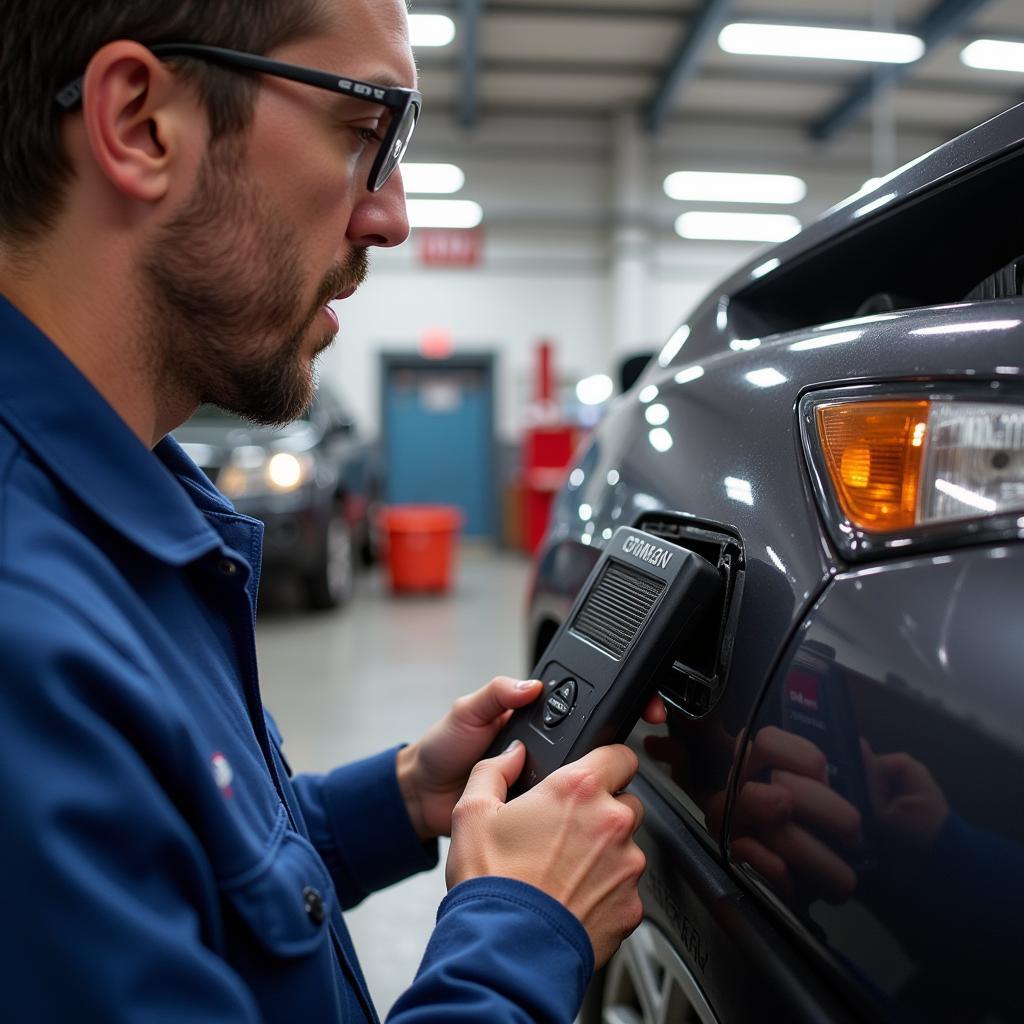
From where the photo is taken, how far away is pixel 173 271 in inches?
26.7

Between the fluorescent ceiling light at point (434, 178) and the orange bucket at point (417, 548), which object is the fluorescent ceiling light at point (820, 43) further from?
the orange bucket at point (417, 548)

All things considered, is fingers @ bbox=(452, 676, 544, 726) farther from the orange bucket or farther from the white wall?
the white wall

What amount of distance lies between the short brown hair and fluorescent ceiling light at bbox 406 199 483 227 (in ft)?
30.6

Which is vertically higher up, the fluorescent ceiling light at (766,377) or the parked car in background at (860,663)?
the fluorescent ceiling light at (766,377)

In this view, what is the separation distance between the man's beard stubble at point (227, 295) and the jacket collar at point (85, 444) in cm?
9

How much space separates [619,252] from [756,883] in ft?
30.9

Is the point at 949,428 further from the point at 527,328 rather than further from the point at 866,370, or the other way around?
the point at 527,328

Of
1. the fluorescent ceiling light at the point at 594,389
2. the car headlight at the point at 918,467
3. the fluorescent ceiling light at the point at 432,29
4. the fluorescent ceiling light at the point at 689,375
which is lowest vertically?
the car headlight at the point at 918,467

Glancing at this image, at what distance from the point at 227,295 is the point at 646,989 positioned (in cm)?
82

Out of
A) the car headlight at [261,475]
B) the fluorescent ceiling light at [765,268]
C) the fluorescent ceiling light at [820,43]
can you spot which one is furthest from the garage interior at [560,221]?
the fluorescent ceiling light at [765,268]

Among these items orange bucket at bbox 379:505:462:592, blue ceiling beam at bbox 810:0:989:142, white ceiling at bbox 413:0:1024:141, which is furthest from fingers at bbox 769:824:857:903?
blue ceiling beam at bbox 810:0:989:142

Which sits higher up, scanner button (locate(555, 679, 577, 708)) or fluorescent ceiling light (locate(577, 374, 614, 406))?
fluorescent ceiling light (locate(577, 374, 614, 406))

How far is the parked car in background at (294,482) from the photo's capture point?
173 inches

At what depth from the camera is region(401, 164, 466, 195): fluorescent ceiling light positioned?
9375 millimetres
